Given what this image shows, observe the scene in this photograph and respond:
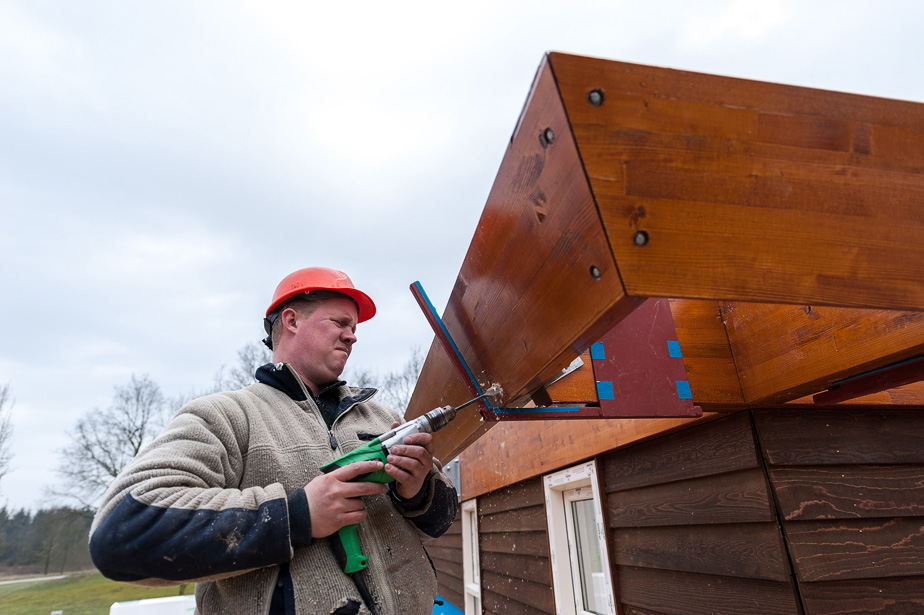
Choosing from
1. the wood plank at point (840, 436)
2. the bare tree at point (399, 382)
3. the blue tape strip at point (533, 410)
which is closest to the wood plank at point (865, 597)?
the wood plank at point (840, 436)

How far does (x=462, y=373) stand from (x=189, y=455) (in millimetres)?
773

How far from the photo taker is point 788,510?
1569mm

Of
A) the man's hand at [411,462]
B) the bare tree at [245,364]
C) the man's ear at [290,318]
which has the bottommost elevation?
the man's hand at [411,462]

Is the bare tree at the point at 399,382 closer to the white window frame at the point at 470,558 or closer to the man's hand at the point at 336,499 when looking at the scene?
the white window frame at the point at 470,558

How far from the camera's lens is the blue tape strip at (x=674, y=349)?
1.67m

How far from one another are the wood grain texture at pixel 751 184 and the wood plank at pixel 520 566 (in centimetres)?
309

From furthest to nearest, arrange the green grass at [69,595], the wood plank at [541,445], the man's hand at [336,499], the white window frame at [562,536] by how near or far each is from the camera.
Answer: the green grass at [69,595] < the white window frame at [562,536] < the wood plank at [541,445] < the man's hand at [336,499]

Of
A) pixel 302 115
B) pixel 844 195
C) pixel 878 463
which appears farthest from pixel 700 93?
pixel 302 115

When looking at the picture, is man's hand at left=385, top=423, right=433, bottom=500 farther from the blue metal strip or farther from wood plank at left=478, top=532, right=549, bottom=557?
wood plank at left=478, top=532, right=549, bottom=557

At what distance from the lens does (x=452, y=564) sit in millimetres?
6410

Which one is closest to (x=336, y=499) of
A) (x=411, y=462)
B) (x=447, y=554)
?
(x=411, y=462)

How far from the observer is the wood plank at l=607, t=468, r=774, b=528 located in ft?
5.40

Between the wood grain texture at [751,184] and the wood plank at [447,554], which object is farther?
the wood plank at [447,554]

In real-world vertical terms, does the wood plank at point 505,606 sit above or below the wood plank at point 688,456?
below
